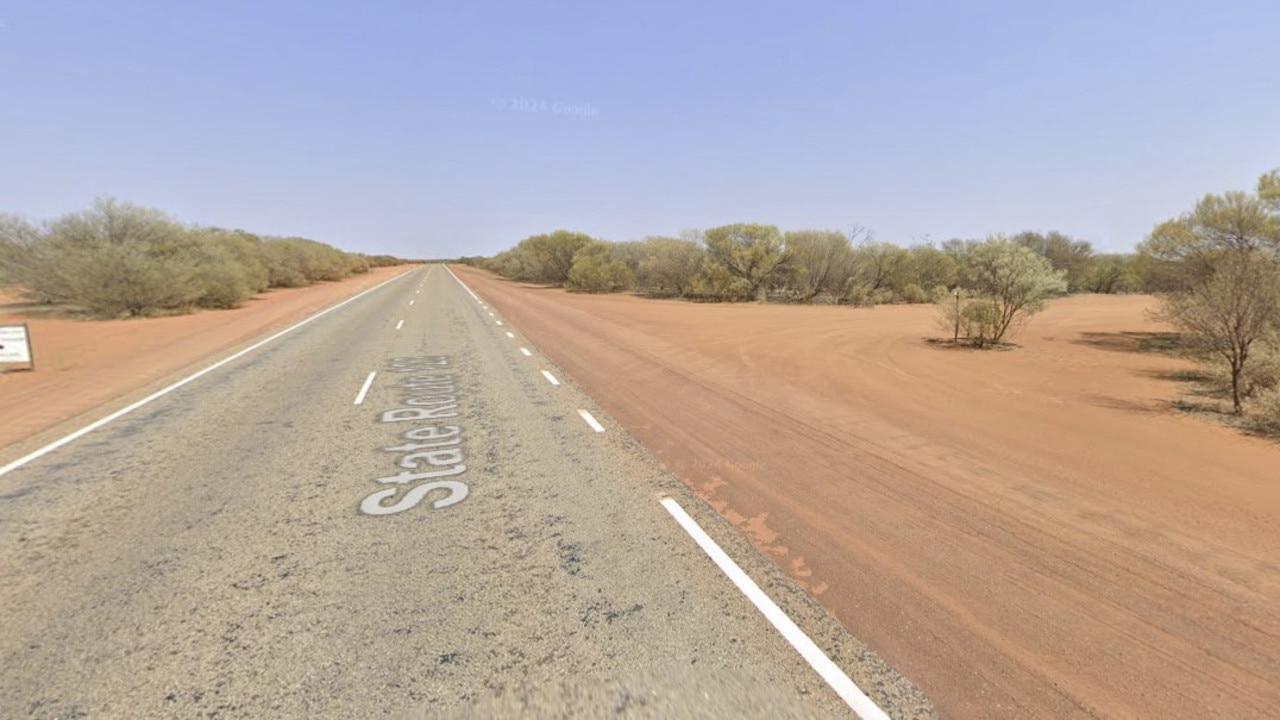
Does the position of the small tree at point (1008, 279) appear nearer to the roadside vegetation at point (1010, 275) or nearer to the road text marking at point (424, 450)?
the roadside vegetation at point (1010, 275)

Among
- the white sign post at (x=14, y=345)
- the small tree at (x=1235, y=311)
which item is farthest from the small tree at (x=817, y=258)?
the white sign post at (x=14, y=345)

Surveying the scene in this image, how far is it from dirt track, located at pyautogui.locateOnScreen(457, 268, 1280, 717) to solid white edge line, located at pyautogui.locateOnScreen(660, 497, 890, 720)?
352mm

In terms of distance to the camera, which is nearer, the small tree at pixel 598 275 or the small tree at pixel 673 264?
Result: the small tree at pixel 673 264

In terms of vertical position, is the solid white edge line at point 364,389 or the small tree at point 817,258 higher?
the small tree at point 817,258

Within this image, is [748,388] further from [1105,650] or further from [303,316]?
[303,316]

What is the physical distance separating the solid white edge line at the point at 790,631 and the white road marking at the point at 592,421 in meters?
2.62

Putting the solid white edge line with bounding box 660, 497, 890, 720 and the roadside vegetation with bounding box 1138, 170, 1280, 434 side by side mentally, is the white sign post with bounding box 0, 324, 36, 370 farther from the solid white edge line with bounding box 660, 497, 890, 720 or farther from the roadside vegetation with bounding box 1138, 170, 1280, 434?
the roadside vegetation with bounding box 1138, 170, 1280, 434

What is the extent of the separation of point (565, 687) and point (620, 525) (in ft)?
5.47

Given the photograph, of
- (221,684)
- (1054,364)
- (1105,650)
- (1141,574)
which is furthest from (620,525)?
(1054,364)

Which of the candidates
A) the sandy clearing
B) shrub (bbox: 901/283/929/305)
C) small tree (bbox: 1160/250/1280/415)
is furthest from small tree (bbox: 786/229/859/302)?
the sandy clearing

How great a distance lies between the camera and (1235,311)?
902 cm

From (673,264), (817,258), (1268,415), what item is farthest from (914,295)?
(1268,415)

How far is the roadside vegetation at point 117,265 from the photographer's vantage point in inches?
784

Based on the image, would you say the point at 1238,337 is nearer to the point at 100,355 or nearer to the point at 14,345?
the point at 14,345
